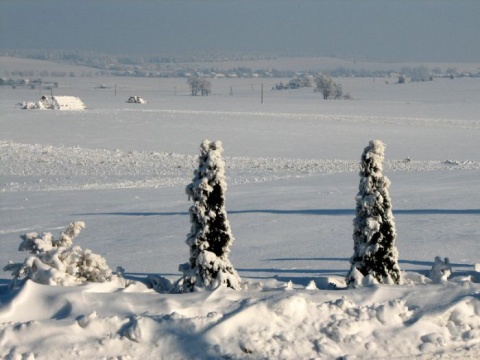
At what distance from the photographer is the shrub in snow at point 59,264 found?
678 cm

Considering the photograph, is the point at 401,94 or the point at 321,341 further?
the point at 401,94

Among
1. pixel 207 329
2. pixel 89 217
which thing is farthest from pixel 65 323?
pixel 89 217

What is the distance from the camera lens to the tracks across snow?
84.4 ft

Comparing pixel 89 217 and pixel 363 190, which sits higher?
pixel 363 190

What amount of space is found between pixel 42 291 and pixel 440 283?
311 centimetres

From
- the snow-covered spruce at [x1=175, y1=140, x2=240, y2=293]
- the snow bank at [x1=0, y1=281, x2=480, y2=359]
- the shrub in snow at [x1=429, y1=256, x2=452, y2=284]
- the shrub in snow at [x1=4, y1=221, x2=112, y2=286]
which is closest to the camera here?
the snow bank at [x1=0, y1=281, x2=480, y2=359]

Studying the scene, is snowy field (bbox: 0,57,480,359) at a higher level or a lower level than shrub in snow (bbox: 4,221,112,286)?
lower

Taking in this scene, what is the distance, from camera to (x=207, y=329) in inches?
236

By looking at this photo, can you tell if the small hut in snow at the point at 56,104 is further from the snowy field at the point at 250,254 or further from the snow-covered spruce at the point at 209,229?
the snow-covered spruce at the point at 209,229

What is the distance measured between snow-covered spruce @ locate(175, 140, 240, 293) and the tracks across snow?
17.2m

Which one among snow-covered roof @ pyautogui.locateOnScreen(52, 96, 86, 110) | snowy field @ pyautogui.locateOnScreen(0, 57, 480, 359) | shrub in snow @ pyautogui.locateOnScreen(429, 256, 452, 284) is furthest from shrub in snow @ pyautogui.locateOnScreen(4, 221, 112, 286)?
snow-covered roof @ pyautogui.locateOnScreen(52, 96, 86, 110)

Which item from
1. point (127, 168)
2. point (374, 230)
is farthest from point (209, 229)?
point (127, 168)

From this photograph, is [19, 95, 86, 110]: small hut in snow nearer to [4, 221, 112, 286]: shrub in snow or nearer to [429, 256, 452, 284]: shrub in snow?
[4, 221, 112, 286]: shrub in snow

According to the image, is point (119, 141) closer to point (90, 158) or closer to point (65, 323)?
point (90, 158)
